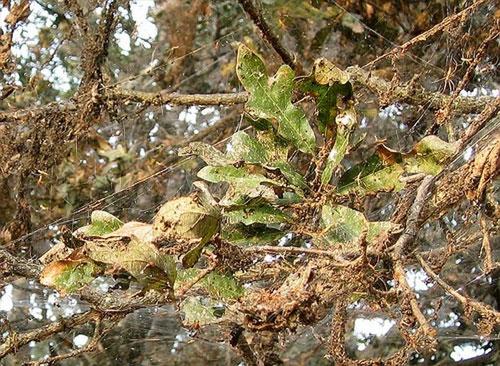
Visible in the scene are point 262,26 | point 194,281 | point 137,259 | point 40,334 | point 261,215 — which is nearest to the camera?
point 137,259

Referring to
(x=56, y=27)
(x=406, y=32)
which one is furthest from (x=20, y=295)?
(x=406, y=32)

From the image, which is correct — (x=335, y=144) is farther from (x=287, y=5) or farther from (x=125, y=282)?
(x=287, y=5)

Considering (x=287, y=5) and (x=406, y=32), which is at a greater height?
(x=287, y=5)

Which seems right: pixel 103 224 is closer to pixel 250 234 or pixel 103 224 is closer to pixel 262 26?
pixel 250 234

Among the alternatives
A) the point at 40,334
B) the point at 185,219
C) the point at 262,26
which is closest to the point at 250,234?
the point at 185,219

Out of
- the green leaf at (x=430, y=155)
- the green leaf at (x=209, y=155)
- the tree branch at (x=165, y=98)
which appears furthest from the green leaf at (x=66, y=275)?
the tree branch at (x=165, y=98)

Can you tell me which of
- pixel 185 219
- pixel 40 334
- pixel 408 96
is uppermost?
pixel 185 219
